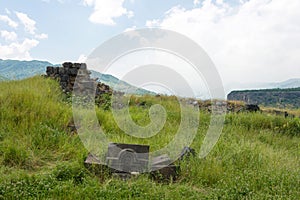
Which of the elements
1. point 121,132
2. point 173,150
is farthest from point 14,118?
point 173,150

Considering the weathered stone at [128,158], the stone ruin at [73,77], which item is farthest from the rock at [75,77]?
the weathered stone at [128,158]

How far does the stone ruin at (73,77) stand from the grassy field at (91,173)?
3.43 metres

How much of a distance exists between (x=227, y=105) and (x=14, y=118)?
871cm

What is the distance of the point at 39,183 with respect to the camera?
3682mm

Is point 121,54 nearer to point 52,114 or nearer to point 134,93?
point 52,114

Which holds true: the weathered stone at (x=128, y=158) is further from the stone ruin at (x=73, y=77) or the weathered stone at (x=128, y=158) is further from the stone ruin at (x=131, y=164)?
the stone ruin at (x=73, y=77)

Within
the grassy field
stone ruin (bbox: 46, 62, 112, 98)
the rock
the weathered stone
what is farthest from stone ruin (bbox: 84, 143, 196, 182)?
stone ruin (bbox: 46, 62, 112, 98)

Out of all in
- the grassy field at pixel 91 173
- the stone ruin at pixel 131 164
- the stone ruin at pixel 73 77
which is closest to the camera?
the grassy field at pixel 91 173

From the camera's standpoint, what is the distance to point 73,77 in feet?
35.5

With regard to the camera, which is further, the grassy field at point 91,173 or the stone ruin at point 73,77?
the stone ruin at point 73,77

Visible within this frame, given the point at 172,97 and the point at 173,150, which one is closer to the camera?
the point at 173,150

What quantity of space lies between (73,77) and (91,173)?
278 inches

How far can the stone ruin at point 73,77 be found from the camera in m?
10.5

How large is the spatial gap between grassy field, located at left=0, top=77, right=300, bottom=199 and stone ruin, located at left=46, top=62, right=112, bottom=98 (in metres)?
3.43
